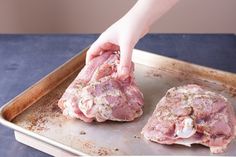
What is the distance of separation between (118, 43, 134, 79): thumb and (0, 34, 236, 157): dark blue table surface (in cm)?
33

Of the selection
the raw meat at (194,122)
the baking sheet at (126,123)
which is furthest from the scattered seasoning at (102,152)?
the raw meat at (194,122)

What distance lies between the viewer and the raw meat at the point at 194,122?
96cm

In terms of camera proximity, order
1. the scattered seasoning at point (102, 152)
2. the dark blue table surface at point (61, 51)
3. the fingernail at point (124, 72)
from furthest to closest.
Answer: the dark blue table surface at point (61, 51) → the fingernail at point (124, 72) → the scattered seasoning at point (102, 152)

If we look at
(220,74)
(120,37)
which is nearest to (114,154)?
(120,37)

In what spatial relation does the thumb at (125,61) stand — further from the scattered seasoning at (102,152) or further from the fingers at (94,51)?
the scattered seasoning at (102,152)

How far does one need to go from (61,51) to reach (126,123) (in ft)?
1.66

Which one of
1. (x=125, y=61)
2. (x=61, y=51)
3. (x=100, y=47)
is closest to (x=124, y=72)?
(x=125, y=61)

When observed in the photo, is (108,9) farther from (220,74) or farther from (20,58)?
(220,74)

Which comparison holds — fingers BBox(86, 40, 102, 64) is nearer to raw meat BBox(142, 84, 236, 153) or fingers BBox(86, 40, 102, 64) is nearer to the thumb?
the thumb

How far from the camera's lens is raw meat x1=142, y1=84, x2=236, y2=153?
963mm

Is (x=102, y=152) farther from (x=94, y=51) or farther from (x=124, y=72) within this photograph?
(x=94, y=51)

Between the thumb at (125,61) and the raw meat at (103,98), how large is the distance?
17mm

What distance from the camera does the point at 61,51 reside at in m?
1.48

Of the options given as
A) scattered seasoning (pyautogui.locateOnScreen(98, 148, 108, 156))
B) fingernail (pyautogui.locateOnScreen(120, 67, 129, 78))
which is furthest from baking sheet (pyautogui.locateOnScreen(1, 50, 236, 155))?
fingernail (pyautogui.locateOnScreen(120, 67, 129, 78))
